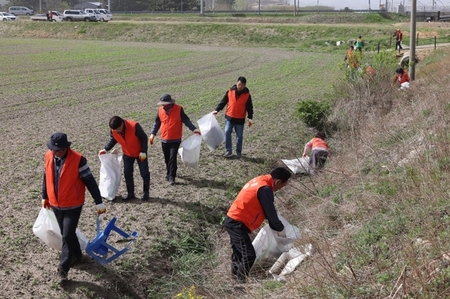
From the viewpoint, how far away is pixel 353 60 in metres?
17.7

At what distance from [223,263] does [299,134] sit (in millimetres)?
7800

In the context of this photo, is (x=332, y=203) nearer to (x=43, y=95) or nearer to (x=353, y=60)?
(x=353, y=60)

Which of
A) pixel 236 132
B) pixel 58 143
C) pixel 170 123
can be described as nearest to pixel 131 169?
pixel 170 123

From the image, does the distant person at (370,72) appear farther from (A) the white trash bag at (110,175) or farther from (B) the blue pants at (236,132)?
(A) the white trash bag at (110,175)

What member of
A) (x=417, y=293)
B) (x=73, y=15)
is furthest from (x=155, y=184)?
(x=73, y=15)

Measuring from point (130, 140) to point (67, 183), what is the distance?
2.45 meters

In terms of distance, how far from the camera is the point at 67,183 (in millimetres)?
7160

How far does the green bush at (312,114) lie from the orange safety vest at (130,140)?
23.2 feet

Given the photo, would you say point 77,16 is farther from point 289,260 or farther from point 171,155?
point 289,260

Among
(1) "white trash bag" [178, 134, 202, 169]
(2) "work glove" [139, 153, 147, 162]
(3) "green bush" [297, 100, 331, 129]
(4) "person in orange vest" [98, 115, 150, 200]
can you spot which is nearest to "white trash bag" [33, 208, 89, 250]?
(4) "person in orange vest" [98, 115, 150, 200]

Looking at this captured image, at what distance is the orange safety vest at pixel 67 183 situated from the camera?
23.5ft

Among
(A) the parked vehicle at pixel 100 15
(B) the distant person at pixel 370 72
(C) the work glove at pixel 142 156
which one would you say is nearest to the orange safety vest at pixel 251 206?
(C) the work glove at pixel 142 156

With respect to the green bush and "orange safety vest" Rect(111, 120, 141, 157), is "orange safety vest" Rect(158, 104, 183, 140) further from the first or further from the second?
the green bush

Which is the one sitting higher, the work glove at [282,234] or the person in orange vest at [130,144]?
the person in orange vest at [130,144]
